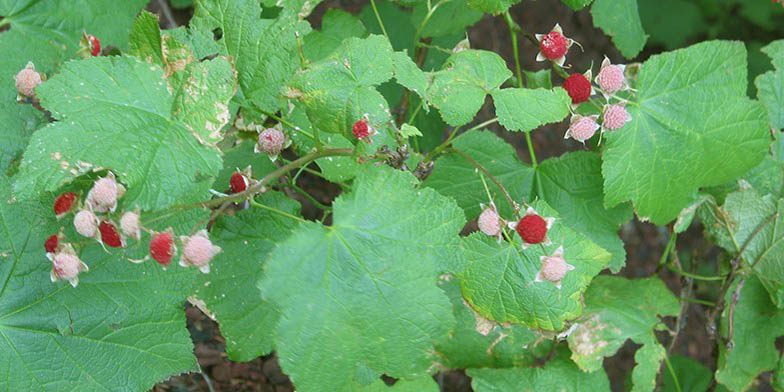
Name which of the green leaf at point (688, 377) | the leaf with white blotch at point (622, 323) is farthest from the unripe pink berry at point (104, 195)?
the green leaf at point (688, 377)

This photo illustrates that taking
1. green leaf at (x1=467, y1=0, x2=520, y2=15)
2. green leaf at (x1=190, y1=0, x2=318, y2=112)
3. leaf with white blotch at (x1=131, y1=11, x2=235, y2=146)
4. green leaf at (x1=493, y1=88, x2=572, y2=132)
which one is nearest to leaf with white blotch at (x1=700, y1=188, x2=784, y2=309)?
green leaf at (x1=493, y1=88, x2=572, y2=132)

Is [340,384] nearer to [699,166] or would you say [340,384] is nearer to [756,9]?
[699,166]

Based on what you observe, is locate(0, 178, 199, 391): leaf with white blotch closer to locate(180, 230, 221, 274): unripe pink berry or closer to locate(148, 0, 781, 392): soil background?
locate(180, 230, 221, 274): unripe pink berry

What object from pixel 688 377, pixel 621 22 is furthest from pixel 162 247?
pixel 688 377

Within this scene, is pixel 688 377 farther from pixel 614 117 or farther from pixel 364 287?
pixel 364 287

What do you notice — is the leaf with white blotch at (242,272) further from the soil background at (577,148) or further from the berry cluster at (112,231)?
the soil background at (577,148)
